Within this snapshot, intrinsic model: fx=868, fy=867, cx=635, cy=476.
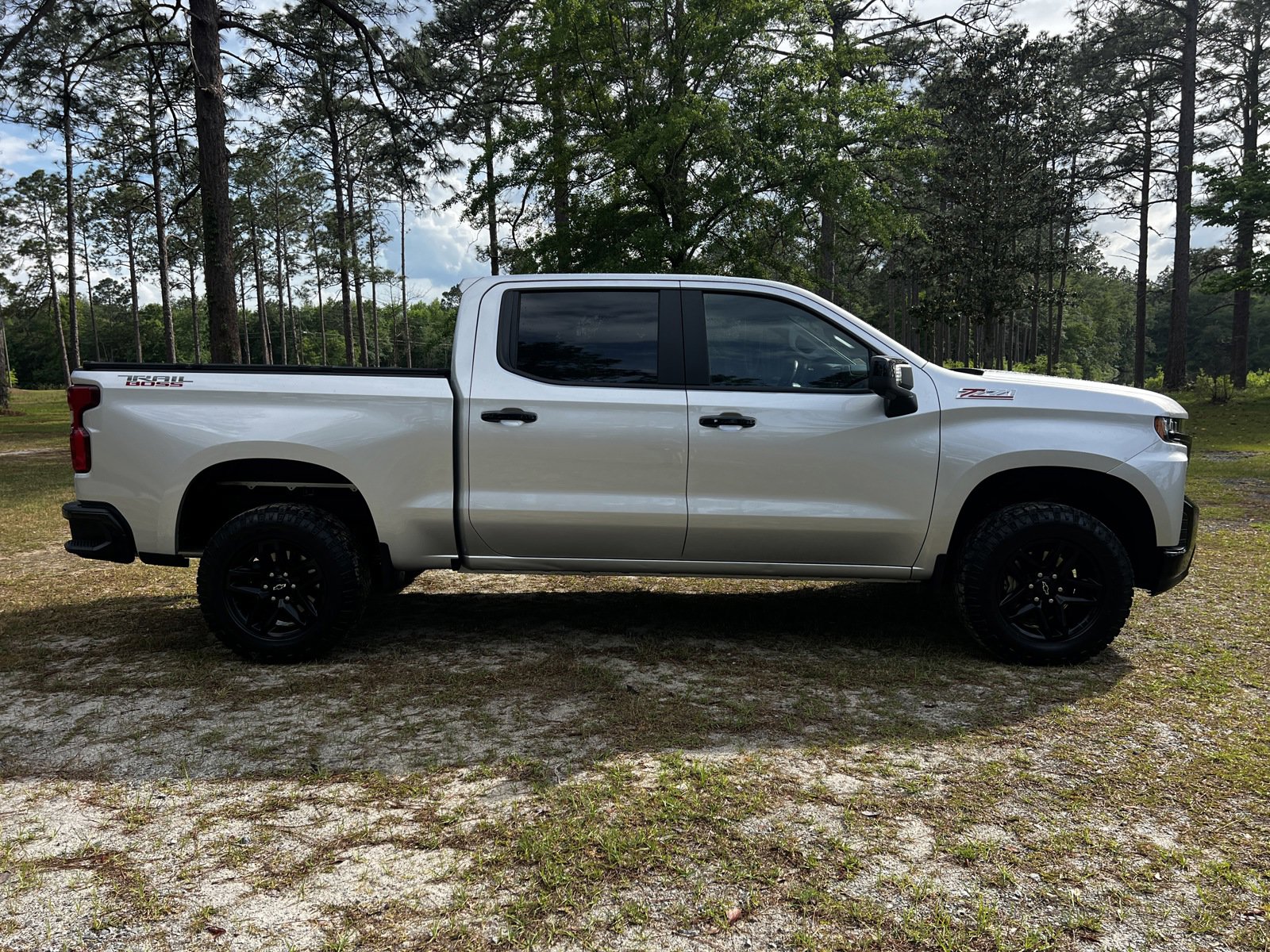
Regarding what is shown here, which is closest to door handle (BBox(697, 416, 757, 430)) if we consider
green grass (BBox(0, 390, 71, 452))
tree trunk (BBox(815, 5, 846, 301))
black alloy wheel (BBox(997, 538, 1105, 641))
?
black alloy wheel (BBox(997, 538, 1105, 641))

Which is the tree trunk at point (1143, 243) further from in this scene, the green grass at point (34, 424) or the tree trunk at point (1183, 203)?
the green grass at point (34, 424)

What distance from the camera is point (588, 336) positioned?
4613 mm

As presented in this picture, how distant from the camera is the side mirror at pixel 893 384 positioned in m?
4.15

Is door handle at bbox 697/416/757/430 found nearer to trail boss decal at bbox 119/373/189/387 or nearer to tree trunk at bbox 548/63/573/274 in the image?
trail boss decal at bbox 119/373/189/387

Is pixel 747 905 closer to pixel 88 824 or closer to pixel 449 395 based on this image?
pixel 88 824

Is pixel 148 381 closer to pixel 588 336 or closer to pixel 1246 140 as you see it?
pixel 588 336

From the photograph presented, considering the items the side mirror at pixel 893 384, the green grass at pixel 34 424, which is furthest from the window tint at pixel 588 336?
the green grass at pixel 34 424

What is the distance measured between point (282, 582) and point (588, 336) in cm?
208

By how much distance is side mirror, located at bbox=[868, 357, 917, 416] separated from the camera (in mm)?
4148

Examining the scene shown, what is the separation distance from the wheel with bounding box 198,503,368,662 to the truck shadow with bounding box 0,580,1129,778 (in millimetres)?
164

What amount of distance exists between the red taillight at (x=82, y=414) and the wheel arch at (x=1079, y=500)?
4.47m

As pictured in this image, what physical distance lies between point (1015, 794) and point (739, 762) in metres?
0.98

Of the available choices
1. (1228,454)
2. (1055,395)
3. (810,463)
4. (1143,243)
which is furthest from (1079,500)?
(1143,243)

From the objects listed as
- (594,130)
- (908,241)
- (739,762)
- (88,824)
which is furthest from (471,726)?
(908,241)
